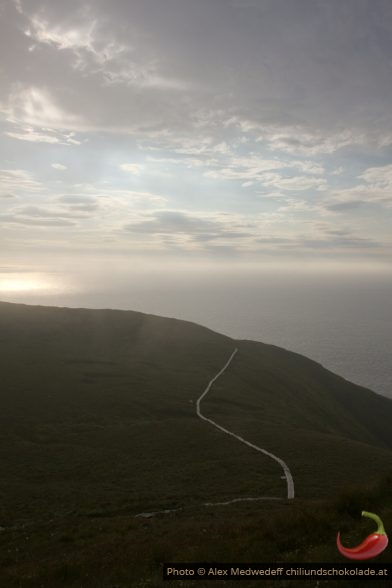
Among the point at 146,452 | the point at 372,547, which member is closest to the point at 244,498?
the point at 146,452

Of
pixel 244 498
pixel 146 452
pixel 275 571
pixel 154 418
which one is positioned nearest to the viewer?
pixel 275 571

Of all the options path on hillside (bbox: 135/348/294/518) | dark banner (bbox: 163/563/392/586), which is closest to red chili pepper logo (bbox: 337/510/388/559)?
dark banner (bbox: 163/563/392/586)

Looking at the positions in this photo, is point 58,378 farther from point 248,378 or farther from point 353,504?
point 353,504

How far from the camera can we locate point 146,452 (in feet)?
144

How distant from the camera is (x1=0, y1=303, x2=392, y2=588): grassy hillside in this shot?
1831cm

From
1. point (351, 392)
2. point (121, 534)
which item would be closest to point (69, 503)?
point (121, 534)

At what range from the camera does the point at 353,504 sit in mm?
19156

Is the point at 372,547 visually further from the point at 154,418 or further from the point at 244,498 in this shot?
the point at 154,418

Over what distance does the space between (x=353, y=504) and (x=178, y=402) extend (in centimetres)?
5142

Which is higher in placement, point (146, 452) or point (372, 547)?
point (372, 547)

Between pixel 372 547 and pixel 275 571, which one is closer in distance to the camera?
pixel 372 547

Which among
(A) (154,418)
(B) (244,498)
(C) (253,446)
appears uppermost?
(B) (244,498)

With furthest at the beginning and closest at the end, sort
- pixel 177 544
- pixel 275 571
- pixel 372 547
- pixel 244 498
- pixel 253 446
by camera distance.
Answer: pixel 253 446
pixel 244 498
pixel 177 544
pixel 275 571
pixel 372 547

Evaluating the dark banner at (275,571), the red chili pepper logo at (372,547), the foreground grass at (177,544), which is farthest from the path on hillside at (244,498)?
the red chili pepper logo at (372,547)
